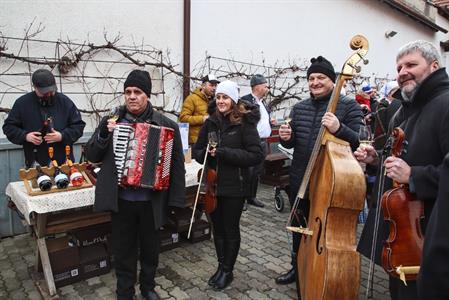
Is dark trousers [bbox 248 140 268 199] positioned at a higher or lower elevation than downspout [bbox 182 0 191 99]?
lower

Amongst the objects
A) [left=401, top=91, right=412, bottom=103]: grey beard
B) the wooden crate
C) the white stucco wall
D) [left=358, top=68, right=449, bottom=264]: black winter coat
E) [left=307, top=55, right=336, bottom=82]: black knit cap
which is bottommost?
the wooden crate

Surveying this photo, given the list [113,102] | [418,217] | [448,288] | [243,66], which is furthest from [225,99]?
[243,66]

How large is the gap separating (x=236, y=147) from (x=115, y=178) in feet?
3.44

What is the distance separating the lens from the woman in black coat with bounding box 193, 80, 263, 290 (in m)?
3.27

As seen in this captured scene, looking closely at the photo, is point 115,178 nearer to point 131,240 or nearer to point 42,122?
point 131,240

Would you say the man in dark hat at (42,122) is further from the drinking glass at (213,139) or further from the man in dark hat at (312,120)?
the man in dark hat at (312,120)

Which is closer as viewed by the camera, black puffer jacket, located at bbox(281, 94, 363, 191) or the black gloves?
the black gloves

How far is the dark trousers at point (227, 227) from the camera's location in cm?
334

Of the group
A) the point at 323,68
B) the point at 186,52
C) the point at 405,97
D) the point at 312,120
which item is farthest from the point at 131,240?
the point at 186,52

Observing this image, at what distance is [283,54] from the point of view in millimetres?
8305

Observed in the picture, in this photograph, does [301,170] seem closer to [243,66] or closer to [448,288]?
[448,288]

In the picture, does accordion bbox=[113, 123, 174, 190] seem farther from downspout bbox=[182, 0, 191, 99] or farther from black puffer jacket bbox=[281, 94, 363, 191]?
downspout bbox=[182, 0, 191, 99]

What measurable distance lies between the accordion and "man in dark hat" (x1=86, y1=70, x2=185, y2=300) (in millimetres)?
58

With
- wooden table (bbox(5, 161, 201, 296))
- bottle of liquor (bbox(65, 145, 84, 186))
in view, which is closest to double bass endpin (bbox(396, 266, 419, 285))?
wooden table (bbox(5, 161, 201, 296))
